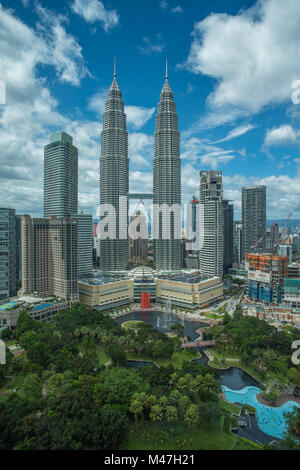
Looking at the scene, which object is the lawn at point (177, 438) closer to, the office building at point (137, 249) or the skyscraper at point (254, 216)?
the skyscraper at point (254, 216)

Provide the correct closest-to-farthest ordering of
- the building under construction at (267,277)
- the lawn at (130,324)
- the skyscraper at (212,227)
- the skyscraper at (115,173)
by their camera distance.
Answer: the lawn at (130,324)
the building under construction at (267,277)
the skyscraper at (212,227)
the skyscraper at (115,173)

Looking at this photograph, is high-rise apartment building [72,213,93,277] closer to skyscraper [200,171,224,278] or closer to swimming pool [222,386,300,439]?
skyscraper [200,171,224,278]

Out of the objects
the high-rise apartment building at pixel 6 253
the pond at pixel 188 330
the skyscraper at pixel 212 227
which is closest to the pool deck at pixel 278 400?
the pond at pixel 188 330

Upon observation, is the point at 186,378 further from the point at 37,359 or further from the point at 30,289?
the point at 30,289

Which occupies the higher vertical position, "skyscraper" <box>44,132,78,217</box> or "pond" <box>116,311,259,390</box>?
"skyscraper" <box>44,132,78,217</box>

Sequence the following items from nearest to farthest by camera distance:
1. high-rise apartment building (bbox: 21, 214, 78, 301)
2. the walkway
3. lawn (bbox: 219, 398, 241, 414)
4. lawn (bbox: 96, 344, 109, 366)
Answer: lawn (bbox: 219, 398, 241, 414) < lawn (bbox: 96, 344, 109, 366) < the walkway < high-rise apartment building (bbox: 21, 214, 78, 301)

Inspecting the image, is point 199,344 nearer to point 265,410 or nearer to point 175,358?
point 175,358

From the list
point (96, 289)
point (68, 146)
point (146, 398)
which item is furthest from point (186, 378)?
point (68, 146)

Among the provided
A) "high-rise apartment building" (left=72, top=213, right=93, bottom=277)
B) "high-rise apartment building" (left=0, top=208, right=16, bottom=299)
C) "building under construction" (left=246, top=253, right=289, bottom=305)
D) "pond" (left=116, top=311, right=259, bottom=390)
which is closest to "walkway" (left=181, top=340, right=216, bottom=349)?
"pond" (left=116, top=311, right=259, bottom=390)
